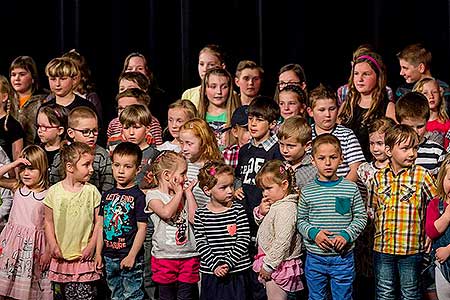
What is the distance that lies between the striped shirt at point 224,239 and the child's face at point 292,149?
0.44m

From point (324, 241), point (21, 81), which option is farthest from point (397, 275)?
point (21, 81)

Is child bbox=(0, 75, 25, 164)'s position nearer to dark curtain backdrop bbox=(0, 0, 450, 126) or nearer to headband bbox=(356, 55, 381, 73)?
dark curtain backdrop bbox=(0, 0, 450, 126)

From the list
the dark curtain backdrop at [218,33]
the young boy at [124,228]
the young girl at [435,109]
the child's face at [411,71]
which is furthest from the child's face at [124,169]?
the dark curtain backdrop at [218,33]

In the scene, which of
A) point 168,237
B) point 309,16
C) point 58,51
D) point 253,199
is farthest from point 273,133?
point 58,51

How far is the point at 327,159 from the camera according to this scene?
6426mm

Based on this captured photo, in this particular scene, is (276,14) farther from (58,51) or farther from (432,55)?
(58,51)

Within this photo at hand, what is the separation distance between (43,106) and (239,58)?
2.19 meters

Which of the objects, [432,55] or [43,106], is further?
[432,55]

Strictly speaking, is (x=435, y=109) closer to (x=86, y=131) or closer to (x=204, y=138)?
(x=204, y=138)

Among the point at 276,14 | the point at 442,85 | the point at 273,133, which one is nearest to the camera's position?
the point at 273,133

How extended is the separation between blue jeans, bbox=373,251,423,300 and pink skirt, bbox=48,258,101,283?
1632mm

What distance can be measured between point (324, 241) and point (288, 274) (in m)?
0.31

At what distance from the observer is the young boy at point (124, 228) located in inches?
265

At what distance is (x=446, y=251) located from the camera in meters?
6.26
